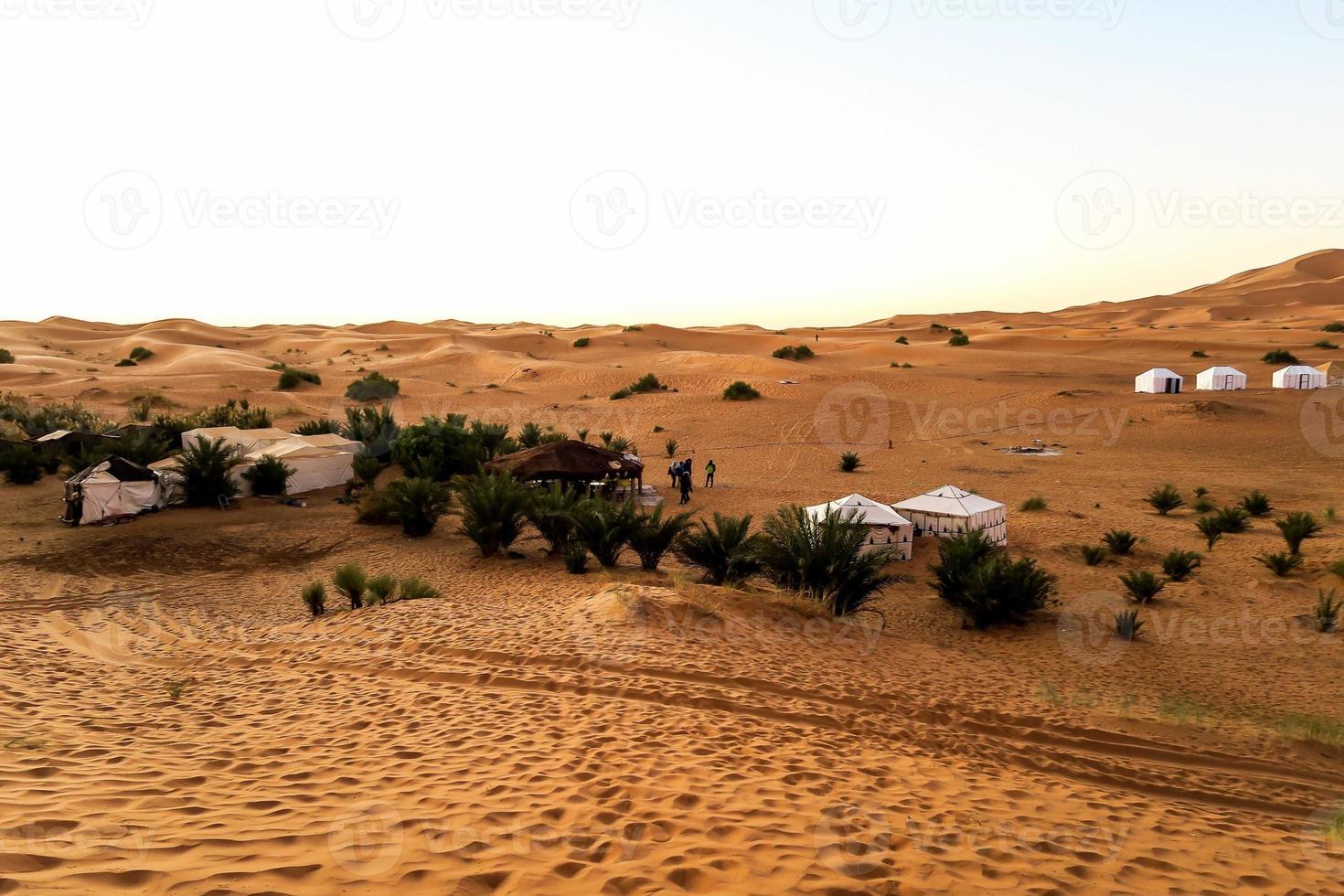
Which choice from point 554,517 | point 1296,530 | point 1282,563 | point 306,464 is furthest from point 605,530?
point 1296,530

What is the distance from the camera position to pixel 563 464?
1833 cm

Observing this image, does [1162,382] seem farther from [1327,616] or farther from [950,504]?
[1327,616]

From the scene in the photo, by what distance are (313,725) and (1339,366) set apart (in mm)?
51909

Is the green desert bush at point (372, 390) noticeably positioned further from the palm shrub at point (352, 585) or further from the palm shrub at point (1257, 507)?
the palm shrub at point (1257, 507)

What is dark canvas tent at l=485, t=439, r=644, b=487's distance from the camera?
1819 centimetres

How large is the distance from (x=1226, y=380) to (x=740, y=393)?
924 inches

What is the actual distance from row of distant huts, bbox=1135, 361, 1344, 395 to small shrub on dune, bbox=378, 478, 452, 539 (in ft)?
111

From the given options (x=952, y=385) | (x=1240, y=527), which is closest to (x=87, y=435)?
(x=1240, y=527)

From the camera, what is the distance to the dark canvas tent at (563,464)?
18188 millimetres

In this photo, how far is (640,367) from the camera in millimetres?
53875

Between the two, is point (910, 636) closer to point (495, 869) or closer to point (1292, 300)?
point (495, 869)

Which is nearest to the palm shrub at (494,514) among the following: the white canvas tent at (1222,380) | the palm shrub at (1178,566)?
the palm shrub at (1178,566)

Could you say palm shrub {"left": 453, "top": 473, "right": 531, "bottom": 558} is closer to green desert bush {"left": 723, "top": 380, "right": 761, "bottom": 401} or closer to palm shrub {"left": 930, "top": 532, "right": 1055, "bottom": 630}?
palm shrub {"left": 930, "top": 532, "right": 1055, "bottom": 630}

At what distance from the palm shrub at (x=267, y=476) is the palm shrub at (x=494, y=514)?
694 cm
